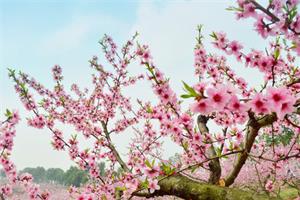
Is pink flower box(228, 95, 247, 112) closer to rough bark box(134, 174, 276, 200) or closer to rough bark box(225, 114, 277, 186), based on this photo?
rough bark box(225, 114, 277, 186)

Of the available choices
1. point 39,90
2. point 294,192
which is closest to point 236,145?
point 39,90

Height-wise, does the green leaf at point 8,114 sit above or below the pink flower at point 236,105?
above

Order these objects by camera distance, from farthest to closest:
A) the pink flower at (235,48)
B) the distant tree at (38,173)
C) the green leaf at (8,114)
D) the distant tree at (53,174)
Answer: the distant tree at (38,173)
the distant tree at (53,174)
the green leaf at (8,114)
the pink flower at (235,48)

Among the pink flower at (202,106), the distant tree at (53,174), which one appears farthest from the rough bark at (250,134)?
the distant tree at (53,174)

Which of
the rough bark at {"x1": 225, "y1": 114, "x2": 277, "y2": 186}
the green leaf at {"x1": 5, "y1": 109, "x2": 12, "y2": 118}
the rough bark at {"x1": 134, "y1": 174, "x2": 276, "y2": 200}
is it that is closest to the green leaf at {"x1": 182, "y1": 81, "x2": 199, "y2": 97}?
the rough bark at {"x1": 225, "y1": 114, "x2": 277, "y2": 186}

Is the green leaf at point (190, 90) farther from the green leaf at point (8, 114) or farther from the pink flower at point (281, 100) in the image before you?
the green leaf at point (8, 114)

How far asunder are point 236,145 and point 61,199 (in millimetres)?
28430

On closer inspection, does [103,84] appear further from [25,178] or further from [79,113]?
[25,178]

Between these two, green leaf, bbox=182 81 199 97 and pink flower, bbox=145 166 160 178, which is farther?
pink flower, bbox=145 166 160 178

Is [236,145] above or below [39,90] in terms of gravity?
below

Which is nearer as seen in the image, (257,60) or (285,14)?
(285,14)

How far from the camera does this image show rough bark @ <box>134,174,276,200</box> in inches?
125

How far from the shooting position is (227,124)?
505 centimetres

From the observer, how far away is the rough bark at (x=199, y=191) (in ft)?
10.4
